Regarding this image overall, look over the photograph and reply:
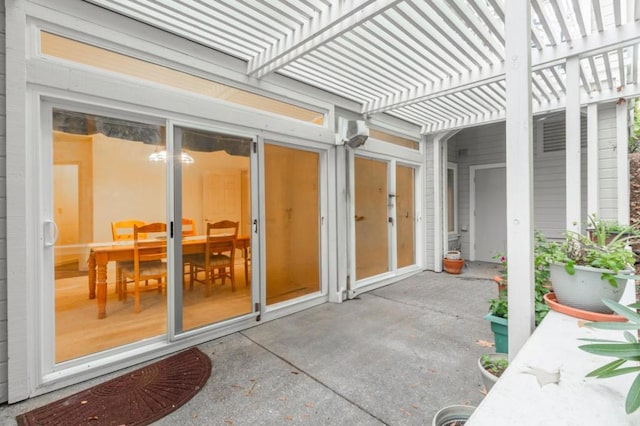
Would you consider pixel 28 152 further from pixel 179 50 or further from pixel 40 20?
pixel 179 50

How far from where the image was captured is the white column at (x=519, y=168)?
1.42 metres

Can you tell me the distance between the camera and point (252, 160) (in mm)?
3344

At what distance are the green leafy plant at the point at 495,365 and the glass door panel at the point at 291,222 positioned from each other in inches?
95.3

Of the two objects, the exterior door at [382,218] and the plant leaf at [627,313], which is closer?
the plant leaf at [627,313]

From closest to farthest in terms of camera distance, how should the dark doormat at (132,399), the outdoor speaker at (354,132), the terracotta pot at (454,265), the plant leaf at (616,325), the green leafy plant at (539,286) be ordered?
the plant leaf at (616,325), the green leafy plant at (539,286), the dark doormat at (132,399), the outdoor speaker at (354,132), the terracotta pot at (454,265)

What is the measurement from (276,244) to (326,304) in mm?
1141

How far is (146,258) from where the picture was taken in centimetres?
291

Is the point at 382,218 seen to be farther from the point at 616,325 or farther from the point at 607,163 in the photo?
Result: the point at 616,325

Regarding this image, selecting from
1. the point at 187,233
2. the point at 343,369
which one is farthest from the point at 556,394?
the point at 187,233

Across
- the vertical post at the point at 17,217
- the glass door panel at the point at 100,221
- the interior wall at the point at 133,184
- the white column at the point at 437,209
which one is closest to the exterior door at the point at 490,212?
the white column at the point at 437,209

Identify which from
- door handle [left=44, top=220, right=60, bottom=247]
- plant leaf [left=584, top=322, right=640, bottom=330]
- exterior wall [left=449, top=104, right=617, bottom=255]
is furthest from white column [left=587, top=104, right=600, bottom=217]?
door handle [left=44, top=220, right=60, bottom=247]

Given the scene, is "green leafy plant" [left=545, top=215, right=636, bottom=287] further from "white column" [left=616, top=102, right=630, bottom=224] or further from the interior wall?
"white column" [left=616, top=102, right=630, bottom=224]

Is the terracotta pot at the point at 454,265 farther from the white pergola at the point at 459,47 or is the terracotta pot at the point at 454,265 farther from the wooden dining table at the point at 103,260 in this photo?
the wooden dining table at the point at 103,260

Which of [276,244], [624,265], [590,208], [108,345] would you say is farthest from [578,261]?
[108,345]
